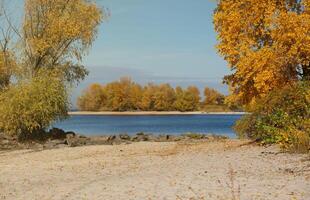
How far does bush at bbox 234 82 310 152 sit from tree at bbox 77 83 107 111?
110860 mm

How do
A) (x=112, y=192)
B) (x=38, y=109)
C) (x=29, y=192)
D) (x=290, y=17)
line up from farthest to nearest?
(x=38, y=109), (x=290, y=17), (x=29, y=192), (x=112, y=192)

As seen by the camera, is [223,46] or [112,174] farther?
[223,46]

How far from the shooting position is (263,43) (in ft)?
83.4

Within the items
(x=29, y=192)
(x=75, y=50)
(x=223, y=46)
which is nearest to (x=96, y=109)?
(x=75, y=50)

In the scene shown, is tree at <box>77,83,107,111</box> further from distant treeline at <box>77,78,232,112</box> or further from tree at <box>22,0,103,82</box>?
tree at <box>22,0,103,82</box>

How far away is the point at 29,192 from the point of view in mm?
14344

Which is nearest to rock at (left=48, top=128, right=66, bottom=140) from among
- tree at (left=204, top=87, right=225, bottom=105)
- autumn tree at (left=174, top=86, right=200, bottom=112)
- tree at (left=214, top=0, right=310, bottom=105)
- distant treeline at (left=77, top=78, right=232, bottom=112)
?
tree at (left=214, top=0, right=310, bottom=105)

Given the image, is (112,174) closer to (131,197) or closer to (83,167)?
(83,167)

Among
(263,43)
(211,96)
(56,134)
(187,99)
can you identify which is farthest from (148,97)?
(263,43)

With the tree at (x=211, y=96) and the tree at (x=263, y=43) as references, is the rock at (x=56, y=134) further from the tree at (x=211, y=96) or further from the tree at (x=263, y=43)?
the tree at (x=211, y=96)

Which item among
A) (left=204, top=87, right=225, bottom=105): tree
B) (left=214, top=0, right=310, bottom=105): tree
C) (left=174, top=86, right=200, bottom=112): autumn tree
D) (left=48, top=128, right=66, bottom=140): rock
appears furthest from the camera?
(left=204, top=87, right=225, bottom=105): tree

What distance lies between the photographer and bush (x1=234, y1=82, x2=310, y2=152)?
20312 millimetres

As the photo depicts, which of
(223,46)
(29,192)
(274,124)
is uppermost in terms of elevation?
(223,46)

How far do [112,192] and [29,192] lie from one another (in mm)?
2560
